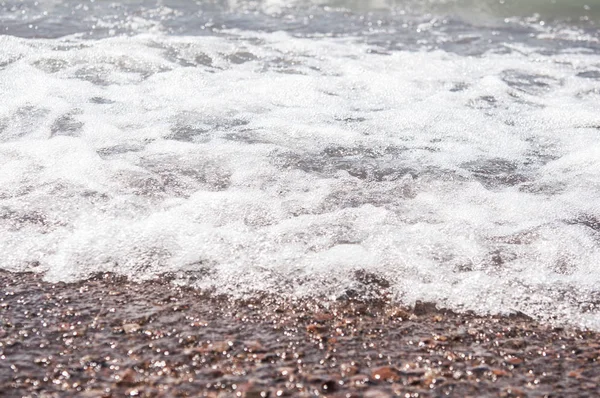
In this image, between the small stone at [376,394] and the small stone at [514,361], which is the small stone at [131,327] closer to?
the small stone at [376,394]

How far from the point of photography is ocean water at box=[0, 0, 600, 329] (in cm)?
288

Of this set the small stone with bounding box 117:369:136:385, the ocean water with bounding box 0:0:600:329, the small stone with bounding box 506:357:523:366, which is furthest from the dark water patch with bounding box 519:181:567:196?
the small stone with bounding box 117:369:136:385

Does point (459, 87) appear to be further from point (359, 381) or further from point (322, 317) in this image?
point (359, 381)

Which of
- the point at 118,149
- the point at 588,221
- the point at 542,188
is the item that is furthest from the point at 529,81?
the point at 118,149

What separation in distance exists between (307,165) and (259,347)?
1853 millimetres

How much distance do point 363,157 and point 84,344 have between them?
7.70 ft

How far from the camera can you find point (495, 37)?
831 centimetres

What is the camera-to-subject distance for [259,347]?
2357mm

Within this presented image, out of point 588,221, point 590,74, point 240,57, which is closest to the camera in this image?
point 588,221

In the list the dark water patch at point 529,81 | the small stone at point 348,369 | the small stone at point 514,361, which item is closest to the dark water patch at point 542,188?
the small stone at point 514,361

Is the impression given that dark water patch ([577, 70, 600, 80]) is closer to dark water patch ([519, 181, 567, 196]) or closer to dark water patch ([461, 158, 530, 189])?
dark water patch ([461, 158, 530, 189])

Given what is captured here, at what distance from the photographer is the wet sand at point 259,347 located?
7.09 feet

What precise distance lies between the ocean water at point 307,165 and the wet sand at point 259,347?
0.13m

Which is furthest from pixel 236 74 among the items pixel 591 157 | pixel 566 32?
pixel 566 32
